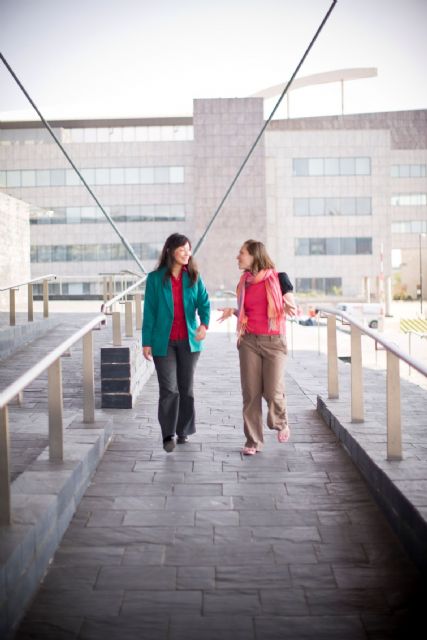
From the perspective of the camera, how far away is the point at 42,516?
3.21 m

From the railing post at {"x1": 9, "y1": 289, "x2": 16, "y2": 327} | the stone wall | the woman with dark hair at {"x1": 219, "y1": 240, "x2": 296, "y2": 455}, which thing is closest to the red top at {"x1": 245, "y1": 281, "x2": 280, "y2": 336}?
the woman with dark hair at {"x1": 219, "y1": 240, "x2": 296, "y2": 455}

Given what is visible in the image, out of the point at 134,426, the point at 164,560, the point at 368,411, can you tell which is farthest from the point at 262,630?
the point at 368,411

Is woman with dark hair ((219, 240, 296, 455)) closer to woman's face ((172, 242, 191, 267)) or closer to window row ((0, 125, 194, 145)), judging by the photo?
woman's face ((172, 242, 191, 267))

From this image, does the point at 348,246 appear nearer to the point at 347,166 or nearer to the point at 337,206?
the point at 337,206

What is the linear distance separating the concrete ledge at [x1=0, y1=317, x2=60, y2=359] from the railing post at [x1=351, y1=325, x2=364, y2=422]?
6.62m

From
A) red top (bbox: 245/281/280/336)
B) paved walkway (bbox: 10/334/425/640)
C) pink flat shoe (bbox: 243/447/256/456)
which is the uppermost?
red top (bbox: 245/281/280/336)

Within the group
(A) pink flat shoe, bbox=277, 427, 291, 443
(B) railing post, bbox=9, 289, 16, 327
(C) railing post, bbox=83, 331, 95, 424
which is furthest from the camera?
(B) railing post, bbox=9, 289, 16, 327

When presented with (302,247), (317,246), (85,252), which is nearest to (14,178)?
(85,252)

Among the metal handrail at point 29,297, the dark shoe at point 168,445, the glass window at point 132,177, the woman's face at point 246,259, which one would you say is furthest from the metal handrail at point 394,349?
the glass window at point 132,177

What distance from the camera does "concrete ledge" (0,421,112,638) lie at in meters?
2.69

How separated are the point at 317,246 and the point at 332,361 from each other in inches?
2118

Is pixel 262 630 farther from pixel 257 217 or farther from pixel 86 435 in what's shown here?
pixel 257 217

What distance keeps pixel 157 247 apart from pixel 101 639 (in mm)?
59723

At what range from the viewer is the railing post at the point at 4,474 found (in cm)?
289
